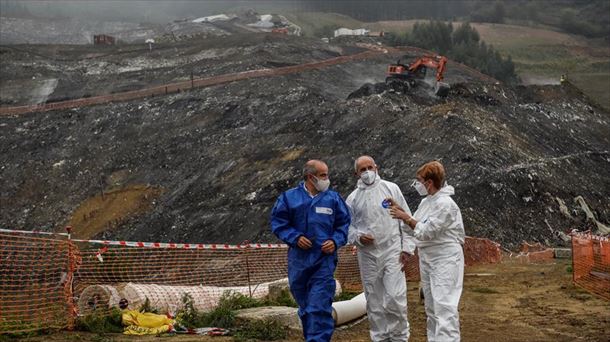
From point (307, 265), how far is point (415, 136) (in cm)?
1902

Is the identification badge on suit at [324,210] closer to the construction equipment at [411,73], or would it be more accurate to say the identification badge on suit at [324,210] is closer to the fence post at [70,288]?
the fence post at [70,288]

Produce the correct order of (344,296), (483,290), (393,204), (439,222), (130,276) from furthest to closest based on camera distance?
(130,276), (483,290), (344,296), (393,204), (439,222)

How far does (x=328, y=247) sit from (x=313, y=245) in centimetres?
15

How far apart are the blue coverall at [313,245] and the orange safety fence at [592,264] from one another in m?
6.35

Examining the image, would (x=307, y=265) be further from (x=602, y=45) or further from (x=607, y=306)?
(x=602, y=45)

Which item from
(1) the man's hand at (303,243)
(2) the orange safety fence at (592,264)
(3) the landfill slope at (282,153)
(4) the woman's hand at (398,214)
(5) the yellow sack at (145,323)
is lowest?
(3) the landfill slope at (282,153)

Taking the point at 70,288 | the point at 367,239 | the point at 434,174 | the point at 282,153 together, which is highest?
the point at 434,174

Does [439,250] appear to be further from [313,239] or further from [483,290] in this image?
[483,290]

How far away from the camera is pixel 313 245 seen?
22.0ft

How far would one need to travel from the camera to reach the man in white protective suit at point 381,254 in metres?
7.02

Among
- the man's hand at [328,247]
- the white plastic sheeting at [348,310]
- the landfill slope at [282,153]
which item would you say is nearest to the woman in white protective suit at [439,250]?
the man's hand at [328,247]

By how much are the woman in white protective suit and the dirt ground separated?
1.89 m

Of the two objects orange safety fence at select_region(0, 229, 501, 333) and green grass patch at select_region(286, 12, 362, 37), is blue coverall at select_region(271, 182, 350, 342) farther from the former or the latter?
green grass patch at select_region(286, 12, 362, 37)

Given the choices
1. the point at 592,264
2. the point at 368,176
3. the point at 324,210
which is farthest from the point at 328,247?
the point at 592,264
